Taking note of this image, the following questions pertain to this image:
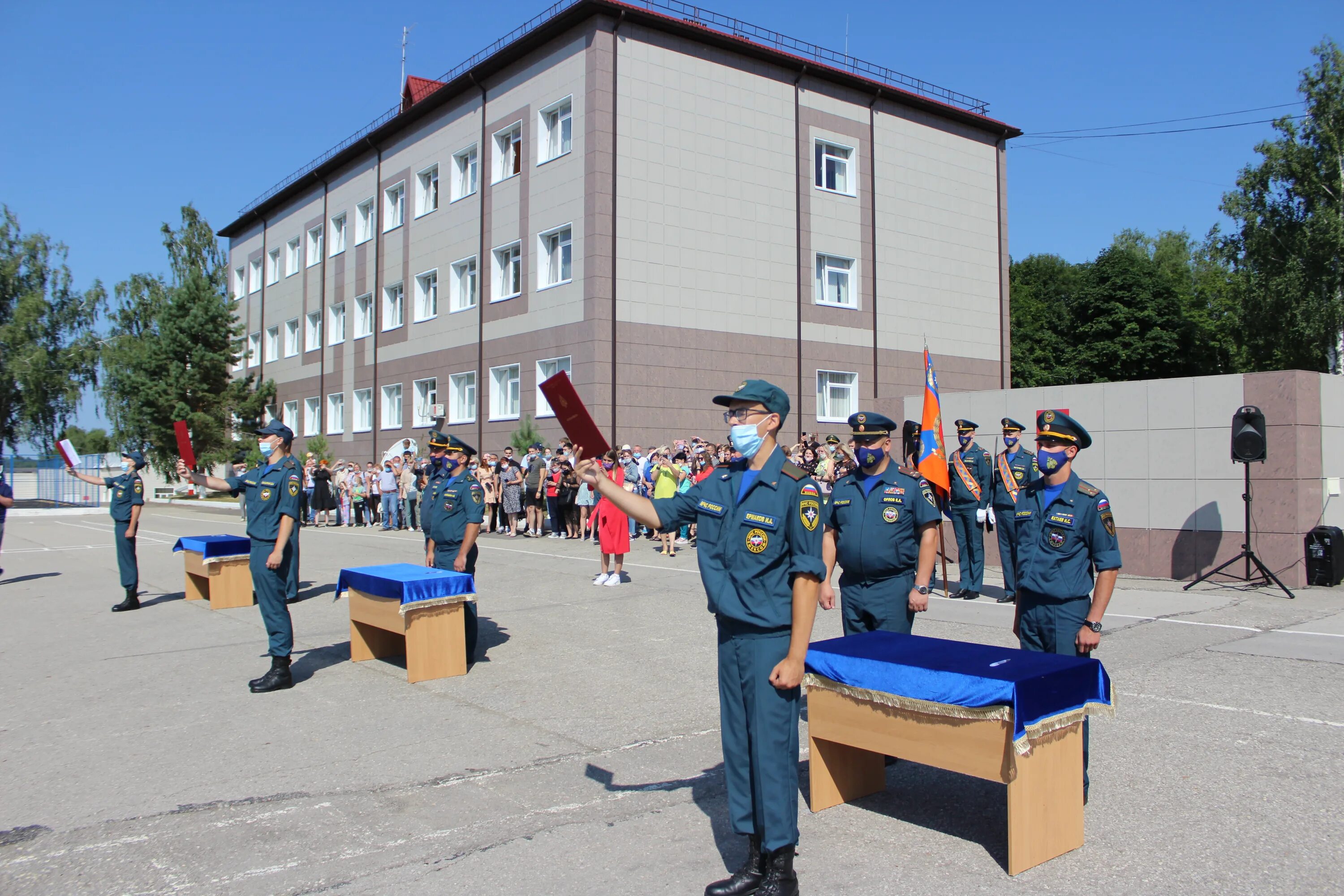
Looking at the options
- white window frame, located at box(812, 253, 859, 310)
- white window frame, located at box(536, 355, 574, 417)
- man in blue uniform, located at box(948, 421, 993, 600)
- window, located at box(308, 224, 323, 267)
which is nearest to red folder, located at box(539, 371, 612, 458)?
man in blue uniform, located at box(948, 421, 993, 600)

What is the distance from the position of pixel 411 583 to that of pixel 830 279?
948 inches

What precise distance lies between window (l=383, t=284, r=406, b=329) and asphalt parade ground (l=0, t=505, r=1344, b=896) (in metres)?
25.4

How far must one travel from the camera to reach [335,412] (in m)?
39.4

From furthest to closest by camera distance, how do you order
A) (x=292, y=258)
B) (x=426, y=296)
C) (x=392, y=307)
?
1. (x=292, y=258)
2. (x=392, y=307)
3. (x=426, y=296)

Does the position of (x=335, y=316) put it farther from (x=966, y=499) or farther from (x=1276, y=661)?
(x=1276, y=661)

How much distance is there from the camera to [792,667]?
13.1 feet

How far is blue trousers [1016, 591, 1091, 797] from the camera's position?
528 centimetres

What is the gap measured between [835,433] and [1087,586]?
24253mm

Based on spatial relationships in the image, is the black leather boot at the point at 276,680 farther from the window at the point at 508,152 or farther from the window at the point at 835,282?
the window at the point at 835,282

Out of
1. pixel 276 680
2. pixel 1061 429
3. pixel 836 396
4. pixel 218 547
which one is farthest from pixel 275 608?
pixel 836 396

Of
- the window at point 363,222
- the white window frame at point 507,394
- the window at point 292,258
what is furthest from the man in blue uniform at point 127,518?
the window at point 292,258

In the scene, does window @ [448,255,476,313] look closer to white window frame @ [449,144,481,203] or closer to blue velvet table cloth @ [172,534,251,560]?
white window frame @ [449,144,481,203]

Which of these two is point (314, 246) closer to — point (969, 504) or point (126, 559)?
point (126, 559)

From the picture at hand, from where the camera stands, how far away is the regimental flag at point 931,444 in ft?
31.7
